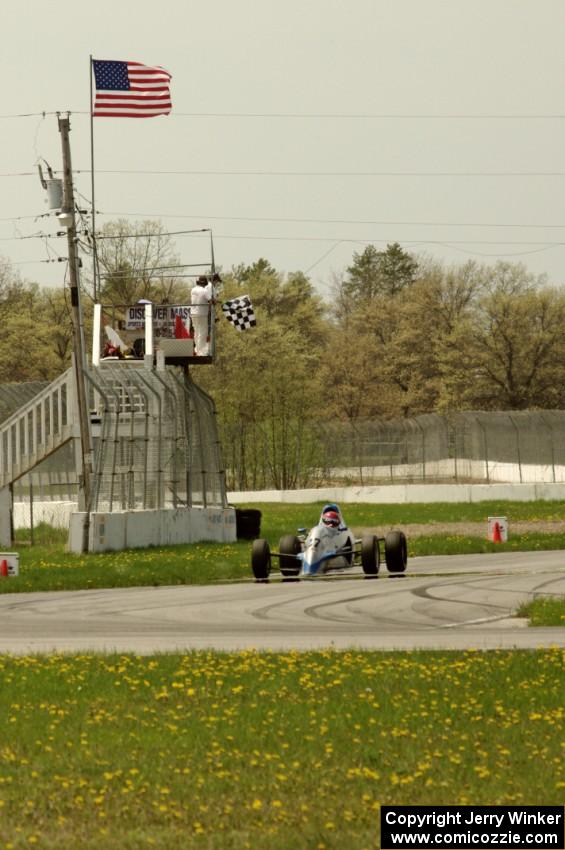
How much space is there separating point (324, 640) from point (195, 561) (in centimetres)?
1409

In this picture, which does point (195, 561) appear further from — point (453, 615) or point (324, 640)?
point (324, 640)

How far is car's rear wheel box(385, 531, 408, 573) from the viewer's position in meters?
28.5

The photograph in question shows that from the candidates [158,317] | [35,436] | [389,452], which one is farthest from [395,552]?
[389,452]

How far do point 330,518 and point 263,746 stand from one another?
1634cm

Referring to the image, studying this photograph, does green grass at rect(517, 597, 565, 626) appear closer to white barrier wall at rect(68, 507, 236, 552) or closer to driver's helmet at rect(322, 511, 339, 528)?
driver's helmet at rect(322, 511, 339, 528)

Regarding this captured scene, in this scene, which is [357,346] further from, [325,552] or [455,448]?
[325,552]

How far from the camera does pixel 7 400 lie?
5003 cm

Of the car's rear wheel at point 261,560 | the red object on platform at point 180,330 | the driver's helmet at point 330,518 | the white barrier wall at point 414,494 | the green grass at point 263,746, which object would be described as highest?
the red object on platform at point 180,330

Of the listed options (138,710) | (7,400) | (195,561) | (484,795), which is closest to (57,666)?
(138,710)

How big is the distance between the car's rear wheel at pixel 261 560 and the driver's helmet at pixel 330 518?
110 centimetres

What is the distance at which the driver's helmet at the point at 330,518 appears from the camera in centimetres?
2766

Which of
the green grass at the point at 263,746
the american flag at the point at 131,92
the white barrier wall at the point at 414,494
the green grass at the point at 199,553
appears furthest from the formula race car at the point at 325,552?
the white barrier wall at the point at 414,494

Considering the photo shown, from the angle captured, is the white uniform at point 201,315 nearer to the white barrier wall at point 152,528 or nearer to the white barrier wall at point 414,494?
the white barrier wall at point 152,528

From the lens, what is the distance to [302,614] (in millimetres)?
22250
